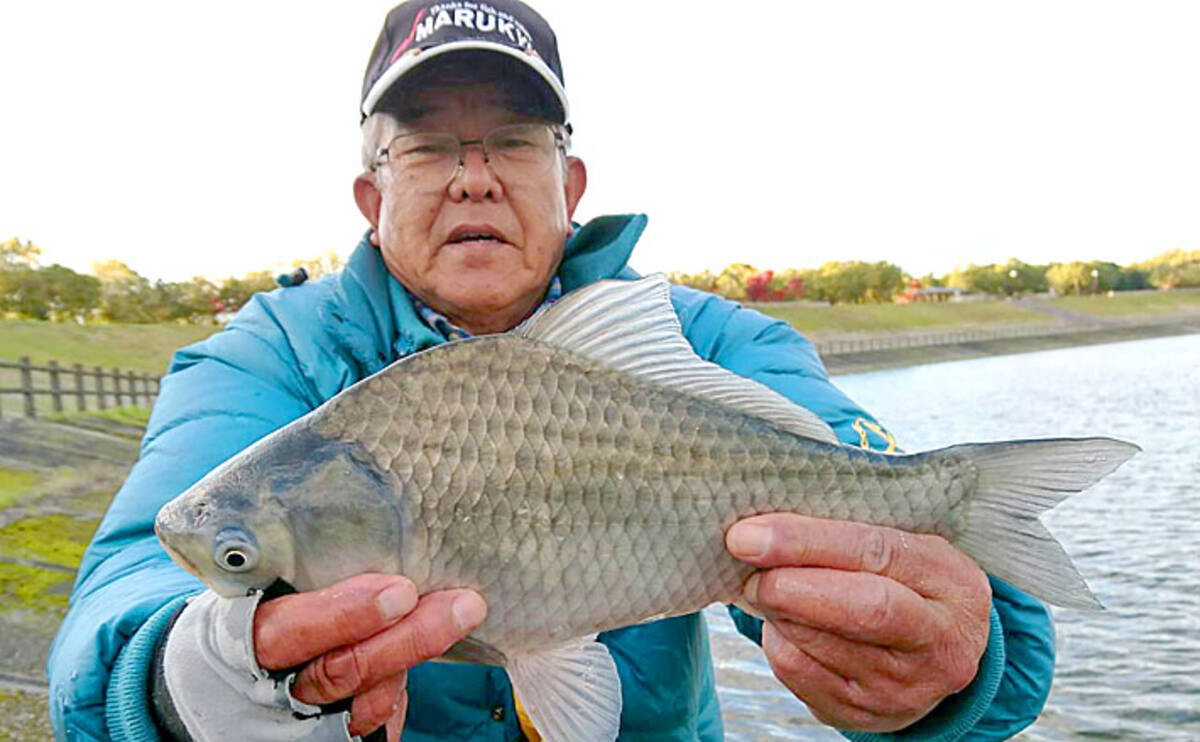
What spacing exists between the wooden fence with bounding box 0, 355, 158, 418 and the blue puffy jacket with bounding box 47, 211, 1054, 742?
16821 mm

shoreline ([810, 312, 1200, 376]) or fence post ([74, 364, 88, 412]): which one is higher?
fence post ([74, 364, 88, 412])

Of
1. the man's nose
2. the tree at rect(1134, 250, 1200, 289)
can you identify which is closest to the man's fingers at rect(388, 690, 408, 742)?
the man's nose

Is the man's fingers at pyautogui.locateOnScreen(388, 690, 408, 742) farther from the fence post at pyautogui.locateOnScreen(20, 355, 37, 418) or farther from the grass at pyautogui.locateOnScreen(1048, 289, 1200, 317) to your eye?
the grass at pyautogui.locateOnScreen(1048, 289, 1200, 317)

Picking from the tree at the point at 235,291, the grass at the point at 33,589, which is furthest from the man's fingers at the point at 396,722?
the tree at the point at 235,291

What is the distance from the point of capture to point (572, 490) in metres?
1.88

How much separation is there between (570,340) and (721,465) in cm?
36

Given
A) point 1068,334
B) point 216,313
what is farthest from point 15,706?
point 1068,334

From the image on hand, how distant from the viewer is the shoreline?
59.1 meters

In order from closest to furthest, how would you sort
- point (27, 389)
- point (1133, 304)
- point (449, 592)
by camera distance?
point (449, 592), point (27, 389), point (1133, 304)

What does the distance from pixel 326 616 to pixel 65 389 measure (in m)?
23.1

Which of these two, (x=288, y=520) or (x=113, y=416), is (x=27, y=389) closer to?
(x=113, y=416)

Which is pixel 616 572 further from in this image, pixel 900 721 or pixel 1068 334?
pixel 1068 334

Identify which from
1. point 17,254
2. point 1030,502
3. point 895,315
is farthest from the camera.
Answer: point 895,315

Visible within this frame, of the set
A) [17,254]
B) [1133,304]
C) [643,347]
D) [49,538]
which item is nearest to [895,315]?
[1133,304]
